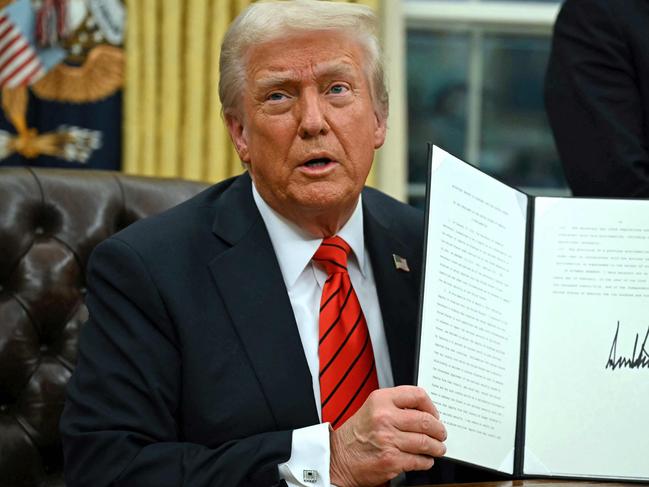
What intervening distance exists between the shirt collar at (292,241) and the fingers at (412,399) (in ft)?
1.39

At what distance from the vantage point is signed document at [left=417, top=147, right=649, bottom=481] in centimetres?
169

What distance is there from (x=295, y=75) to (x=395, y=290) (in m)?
0.46

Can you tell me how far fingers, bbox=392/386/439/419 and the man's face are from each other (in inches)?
16.7

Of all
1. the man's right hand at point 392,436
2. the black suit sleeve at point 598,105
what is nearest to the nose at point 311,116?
the man's right hand at point 392,436

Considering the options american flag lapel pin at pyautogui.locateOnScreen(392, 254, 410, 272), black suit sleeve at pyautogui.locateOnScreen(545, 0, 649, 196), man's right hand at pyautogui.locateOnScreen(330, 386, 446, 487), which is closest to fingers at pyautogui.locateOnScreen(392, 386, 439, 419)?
man's right hand at pyautogui.locateOnScreen(330, 386, 446, 487)

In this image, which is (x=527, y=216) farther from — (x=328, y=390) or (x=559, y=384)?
(x=328, y=390)

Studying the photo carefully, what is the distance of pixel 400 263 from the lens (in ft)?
6.82

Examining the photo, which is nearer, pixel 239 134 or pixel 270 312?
pixel 270 312

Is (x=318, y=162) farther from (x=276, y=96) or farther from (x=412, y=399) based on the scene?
(x=412, y=399)

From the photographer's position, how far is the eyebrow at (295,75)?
1.86 meters

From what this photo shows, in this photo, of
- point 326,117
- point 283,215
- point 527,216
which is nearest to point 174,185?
point 283,215

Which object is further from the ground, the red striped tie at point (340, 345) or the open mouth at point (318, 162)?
the open mouth at point (318, 162)
